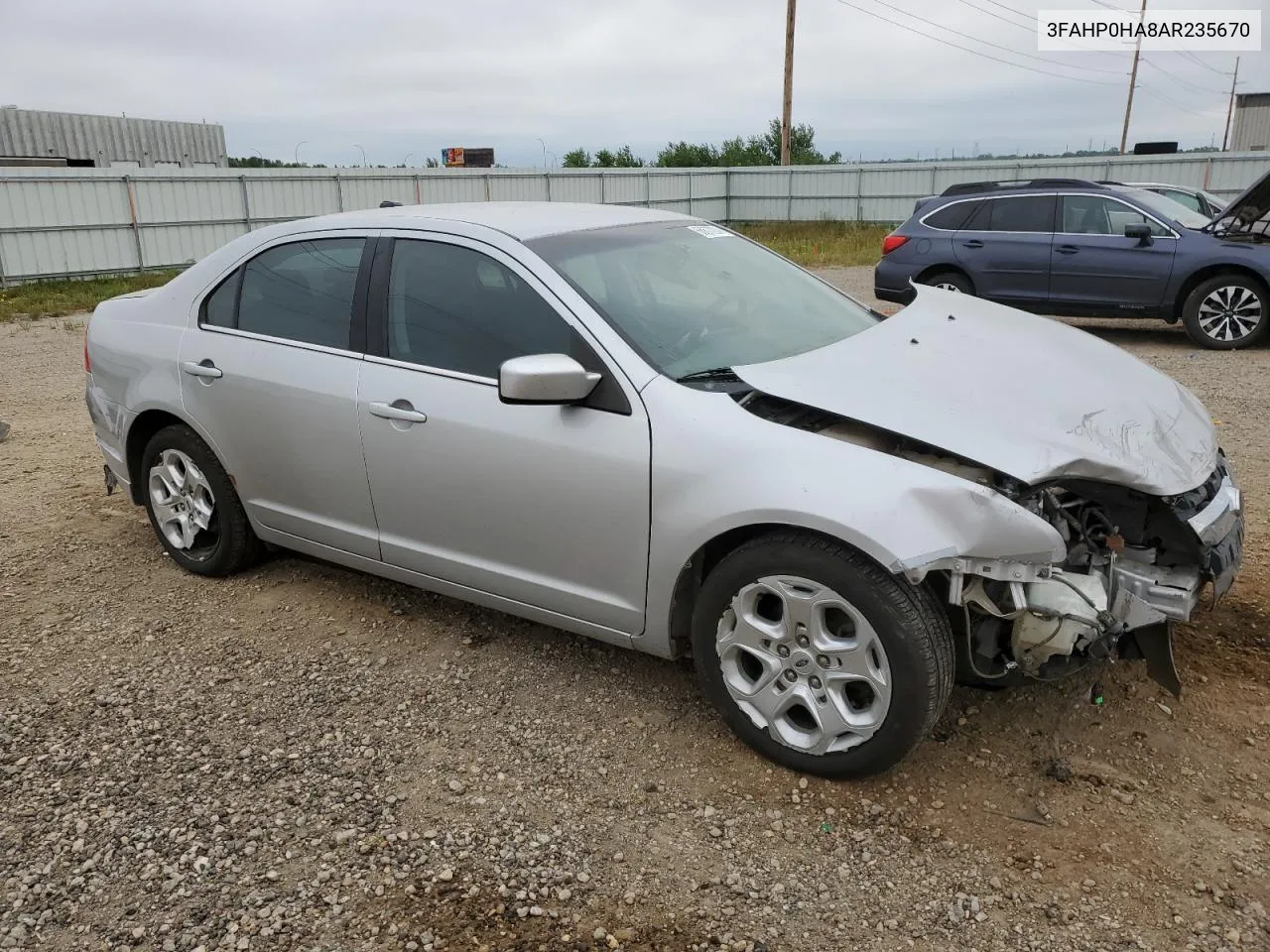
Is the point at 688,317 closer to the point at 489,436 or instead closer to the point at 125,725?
the point at 489,436

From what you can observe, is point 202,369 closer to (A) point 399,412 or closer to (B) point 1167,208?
(A) point 399,412

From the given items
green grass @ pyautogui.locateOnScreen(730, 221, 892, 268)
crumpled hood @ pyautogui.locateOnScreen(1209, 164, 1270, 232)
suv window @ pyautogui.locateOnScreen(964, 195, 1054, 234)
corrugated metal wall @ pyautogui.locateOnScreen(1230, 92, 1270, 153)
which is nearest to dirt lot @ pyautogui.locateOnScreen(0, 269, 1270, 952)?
crumpled hood @ pyautogui.locateOnScreen(1209, 164, 1270, 232)

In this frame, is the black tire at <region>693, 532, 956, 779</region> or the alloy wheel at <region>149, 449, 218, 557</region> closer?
the black tire at <region>693, 532, 956, 779</region>

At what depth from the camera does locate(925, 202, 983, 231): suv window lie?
1106 centimetres

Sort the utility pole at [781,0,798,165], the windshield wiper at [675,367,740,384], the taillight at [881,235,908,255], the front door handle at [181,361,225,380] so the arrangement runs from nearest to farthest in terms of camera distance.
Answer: the windshield wiper at [675,367,740,384] → the front door handle at [181,361,225,380] → the taillight at [881,235,908,255] → the utility pole at [781,0,798,165]

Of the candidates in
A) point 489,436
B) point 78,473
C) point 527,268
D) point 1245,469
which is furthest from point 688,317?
point 78,473

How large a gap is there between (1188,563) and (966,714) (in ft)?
2.79

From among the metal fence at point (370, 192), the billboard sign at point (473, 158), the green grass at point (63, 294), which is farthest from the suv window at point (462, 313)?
the billboard sign at point (473, 158)

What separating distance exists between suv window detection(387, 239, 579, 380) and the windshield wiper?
382mm

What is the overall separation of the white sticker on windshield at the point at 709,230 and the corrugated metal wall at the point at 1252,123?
4570 centimetres

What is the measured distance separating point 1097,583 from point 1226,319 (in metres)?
8.44

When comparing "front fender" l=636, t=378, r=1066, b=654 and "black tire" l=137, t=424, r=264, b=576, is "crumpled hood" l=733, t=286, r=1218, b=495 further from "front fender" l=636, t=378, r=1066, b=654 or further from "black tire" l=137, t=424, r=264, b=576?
"black tire" l=137, t=424, r=264, b=576

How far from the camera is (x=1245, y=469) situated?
566cm

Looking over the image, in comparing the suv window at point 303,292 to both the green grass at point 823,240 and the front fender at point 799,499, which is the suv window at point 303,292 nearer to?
the front fender at point 799,499
